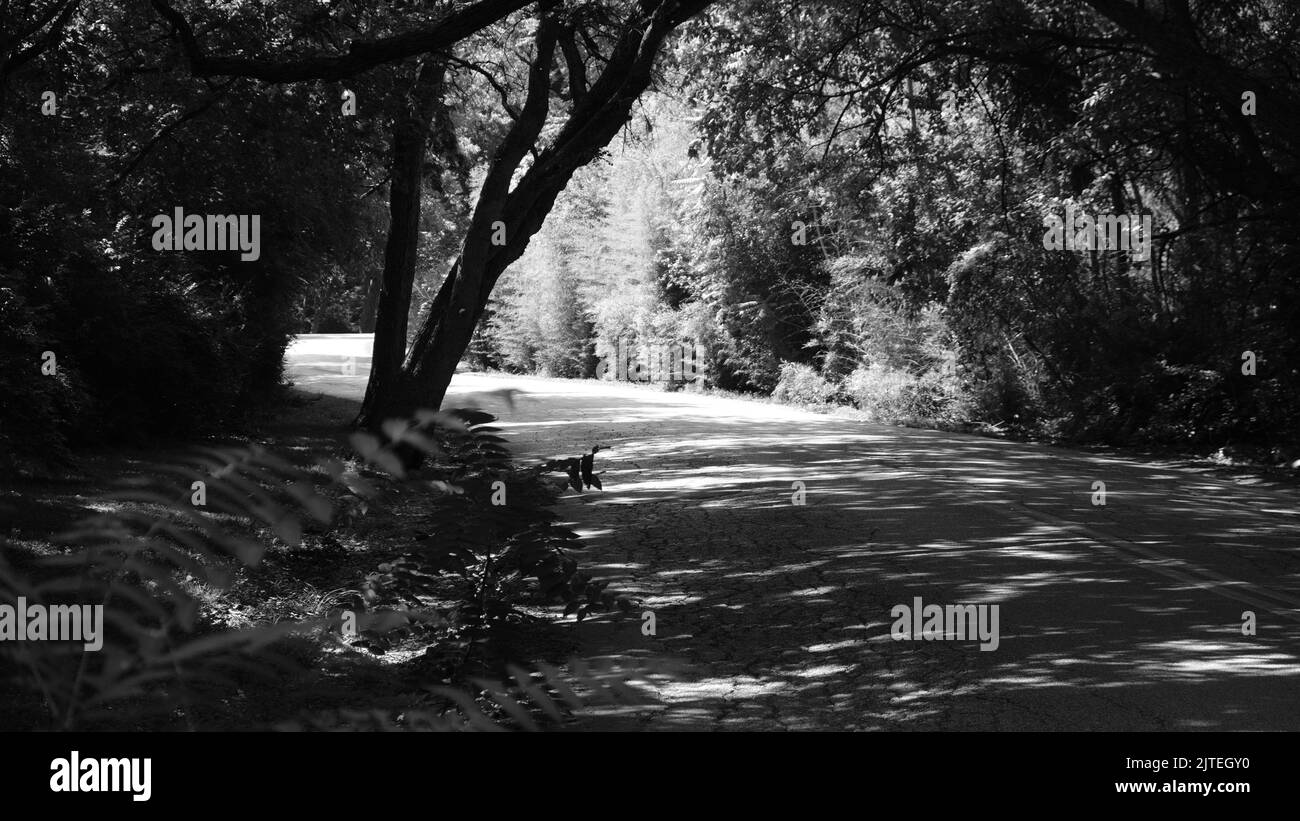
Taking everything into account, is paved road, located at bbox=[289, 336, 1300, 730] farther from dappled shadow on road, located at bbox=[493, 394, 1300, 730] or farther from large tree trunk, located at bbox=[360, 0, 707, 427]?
large tree trunk, located at bbox=[360, 0, 707, 427]

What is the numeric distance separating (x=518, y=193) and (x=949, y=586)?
308 inches

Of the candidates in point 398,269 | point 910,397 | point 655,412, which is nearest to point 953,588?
point 398,269

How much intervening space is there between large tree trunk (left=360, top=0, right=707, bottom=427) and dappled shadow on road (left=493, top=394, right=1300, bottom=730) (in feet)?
8.28

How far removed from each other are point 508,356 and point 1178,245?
1538 inches

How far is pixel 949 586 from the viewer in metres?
8.88

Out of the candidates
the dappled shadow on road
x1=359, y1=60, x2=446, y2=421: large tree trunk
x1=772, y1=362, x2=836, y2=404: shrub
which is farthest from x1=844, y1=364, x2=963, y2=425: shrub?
x1=359, y1=60, x2=446, y2=421: large tree trunk

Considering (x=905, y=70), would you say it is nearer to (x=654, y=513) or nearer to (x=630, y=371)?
(x=654, y=513)

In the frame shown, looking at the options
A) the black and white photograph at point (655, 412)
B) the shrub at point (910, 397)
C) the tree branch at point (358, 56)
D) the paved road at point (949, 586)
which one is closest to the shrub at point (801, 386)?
the black and white photograph at point (655, 412)

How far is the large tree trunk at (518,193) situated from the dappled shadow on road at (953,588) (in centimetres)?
252

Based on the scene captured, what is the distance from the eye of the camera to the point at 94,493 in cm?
1155

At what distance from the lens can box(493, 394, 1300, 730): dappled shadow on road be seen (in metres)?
6.14

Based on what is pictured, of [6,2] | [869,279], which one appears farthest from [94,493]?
[869,279]

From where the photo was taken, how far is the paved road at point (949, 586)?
6.12m

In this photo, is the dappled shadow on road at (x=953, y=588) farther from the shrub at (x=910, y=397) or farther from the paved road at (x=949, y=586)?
the shrub at (x=910, y=397)
